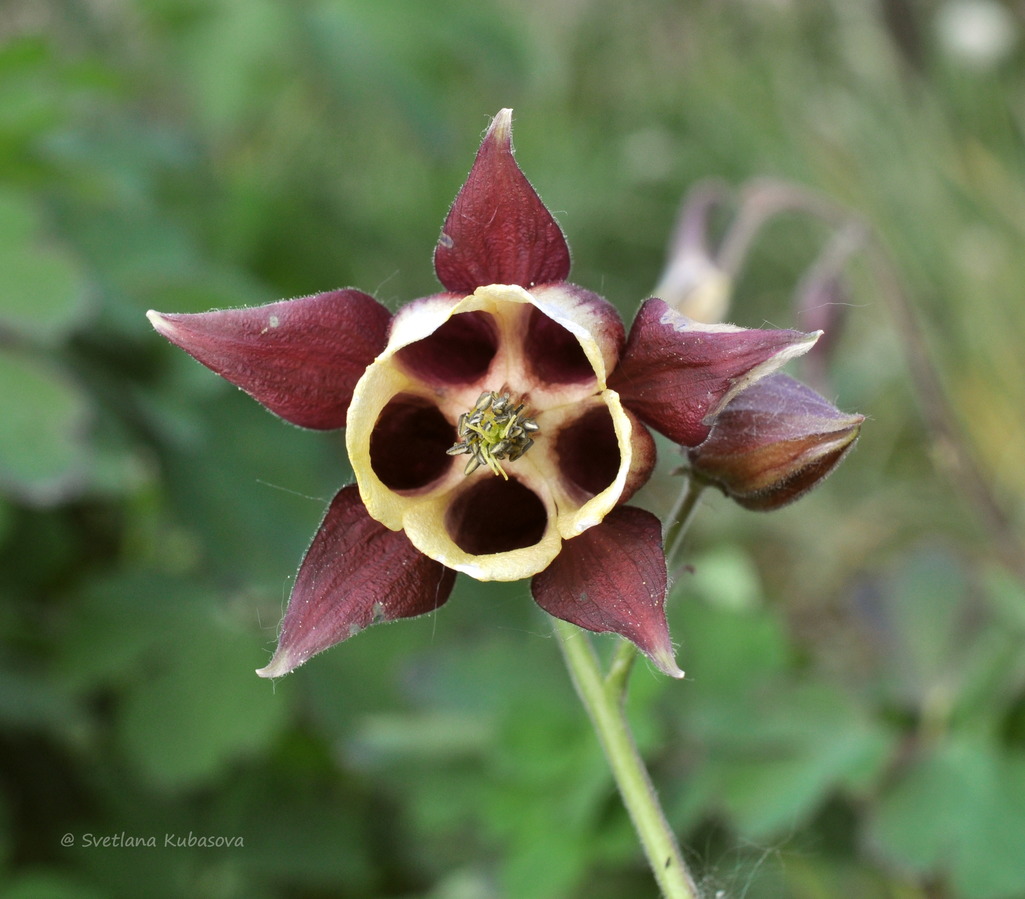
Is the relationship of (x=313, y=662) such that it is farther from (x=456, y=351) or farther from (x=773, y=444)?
(x=773, y=444)

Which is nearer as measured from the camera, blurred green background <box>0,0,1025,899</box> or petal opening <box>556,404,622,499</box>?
petal opening <box>556,404,622,499</box>

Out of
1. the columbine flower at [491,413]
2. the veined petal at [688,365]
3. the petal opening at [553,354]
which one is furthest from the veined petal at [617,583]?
the petal opening at [553,354]

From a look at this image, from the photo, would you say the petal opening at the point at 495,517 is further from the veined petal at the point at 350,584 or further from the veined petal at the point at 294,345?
the veined petal at the point at 294,345

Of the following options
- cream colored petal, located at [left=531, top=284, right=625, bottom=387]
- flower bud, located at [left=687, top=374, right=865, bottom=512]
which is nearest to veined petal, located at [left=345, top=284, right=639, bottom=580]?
cream colored petal, located at [left=531, top=284, right=625, bottom=387]

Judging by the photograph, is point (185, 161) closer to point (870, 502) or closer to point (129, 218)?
point (129, 218)

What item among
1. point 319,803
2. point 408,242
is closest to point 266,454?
point 319,803

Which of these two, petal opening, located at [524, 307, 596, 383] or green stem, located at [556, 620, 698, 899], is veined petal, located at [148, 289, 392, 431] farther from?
green stem, located at [556, 620, 698, 899]
